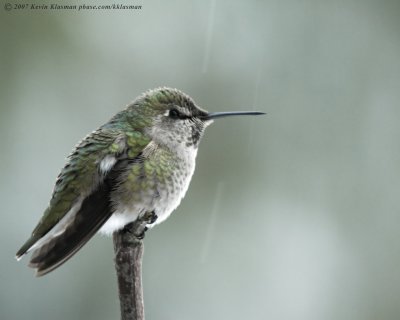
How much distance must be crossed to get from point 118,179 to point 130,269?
3.02 ft

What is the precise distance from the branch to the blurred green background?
3.94 m

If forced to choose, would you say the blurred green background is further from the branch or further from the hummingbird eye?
the branch

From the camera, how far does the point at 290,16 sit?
950cm

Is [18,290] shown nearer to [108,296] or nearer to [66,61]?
[108,296]

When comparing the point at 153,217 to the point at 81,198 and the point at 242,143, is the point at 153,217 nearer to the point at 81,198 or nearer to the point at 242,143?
the point at 81,198

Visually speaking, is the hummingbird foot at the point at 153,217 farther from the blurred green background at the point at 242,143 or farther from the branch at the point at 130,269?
the blurred green background at the point at 242,143

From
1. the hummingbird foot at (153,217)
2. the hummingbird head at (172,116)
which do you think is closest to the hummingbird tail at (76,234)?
the hummingbird foot at (153,217)

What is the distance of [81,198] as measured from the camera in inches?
158

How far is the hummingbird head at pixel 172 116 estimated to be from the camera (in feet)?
15.1

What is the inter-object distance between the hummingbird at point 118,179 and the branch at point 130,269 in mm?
195

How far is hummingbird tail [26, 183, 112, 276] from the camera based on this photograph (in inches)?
140

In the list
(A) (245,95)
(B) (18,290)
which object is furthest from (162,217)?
(A) (245,95)

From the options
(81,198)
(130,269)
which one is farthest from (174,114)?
(130,269)

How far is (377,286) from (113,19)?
5471 millimetres
